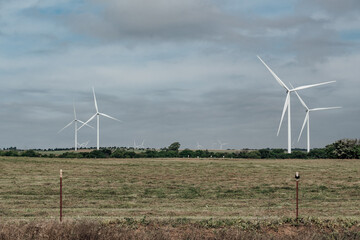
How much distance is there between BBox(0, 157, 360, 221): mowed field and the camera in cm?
2316

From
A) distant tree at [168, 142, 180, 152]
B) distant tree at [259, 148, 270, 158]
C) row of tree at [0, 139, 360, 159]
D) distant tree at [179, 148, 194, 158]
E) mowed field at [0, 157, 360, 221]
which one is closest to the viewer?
mowed field at [0, 157, 360, 221]

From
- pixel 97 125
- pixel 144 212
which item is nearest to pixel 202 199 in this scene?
pixel 144 212

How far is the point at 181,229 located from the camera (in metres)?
16.7

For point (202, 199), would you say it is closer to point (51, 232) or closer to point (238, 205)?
point (238, 205)

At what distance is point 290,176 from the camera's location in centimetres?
4394

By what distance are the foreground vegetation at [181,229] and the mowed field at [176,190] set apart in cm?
230

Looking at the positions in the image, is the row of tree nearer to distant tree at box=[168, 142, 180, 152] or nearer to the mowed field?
the mowed field

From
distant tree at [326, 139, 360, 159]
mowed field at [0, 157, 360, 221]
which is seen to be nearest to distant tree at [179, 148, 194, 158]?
mowed field at [0, 157, 360, 221]

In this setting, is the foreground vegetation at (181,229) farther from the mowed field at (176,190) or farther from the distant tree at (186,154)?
the distant tree at (186,154)

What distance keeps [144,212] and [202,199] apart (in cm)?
873

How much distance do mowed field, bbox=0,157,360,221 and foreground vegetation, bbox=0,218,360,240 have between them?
230cm

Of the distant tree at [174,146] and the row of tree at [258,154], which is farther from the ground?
the distant tree at [174,146]

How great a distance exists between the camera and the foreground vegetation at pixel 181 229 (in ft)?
49.8

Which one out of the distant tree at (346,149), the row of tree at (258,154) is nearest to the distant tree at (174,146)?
the row of tree at (258,154)
